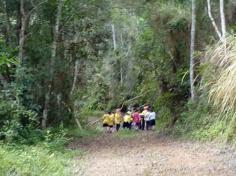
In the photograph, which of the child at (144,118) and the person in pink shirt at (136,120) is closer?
the child at (144,118)

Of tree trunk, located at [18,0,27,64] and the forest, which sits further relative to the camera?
tree trunk, located at [18,0,27,64]

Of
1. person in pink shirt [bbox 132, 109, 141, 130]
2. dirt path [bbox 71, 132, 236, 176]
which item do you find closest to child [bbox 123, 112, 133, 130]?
person in pink shirt [bbox 132, 109, 141, 130]

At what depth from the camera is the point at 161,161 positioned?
9766mm

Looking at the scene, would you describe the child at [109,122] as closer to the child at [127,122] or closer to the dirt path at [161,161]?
the child at [127,122]

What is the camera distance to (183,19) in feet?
58.2

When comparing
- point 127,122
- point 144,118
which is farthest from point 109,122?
point 144,118

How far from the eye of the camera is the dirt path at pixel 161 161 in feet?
27.5

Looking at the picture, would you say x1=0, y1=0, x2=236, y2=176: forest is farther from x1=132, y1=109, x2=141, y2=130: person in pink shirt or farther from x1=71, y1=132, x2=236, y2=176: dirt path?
x1=132, y1=109, x2=141, y2=130: person in pink shirt

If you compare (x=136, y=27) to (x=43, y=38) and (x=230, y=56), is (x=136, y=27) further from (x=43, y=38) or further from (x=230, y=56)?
(x=230, y=56)

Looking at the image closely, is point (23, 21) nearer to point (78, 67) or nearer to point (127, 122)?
point (78, 67)

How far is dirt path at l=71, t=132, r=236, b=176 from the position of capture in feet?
27.5

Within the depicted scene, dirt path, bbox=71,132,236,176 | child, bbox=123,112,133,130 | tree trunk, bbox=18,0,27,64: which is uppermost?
tree trunk, bbox=18,0,27,64

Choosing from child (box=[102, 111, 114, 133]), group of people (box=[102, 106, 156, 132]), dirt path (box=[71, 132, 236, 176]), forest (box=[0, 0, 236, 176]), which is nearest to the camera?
dirt path (box=[71, 132, 236, 176])

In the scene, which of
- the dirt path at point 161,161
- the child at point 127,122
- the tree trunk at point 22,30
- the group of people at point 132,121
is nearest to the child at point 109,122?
the group of people at point 132,121
